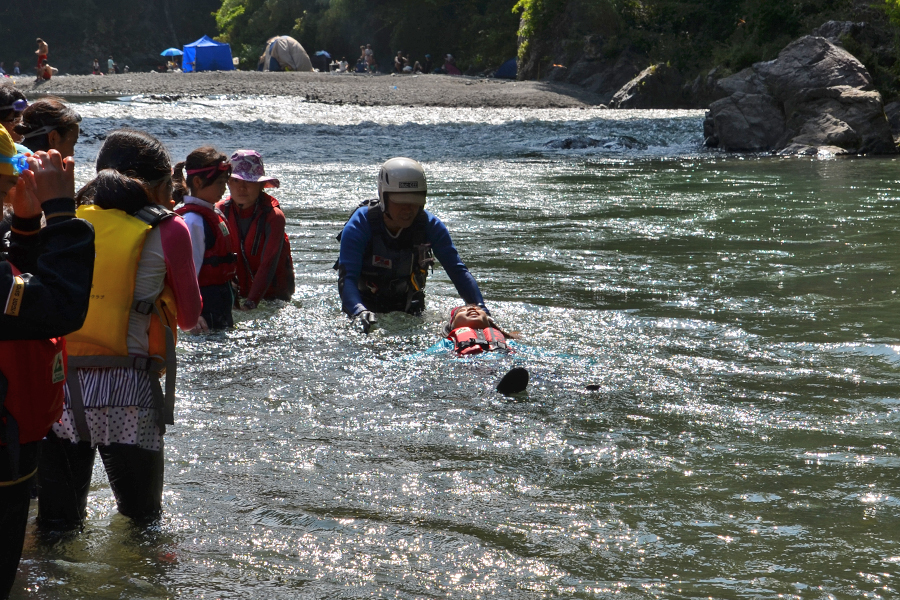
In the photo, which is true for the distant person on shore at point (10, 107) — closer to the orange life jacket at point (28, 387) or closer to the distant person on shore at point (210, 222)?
the distant person on shore at point (210, 222)

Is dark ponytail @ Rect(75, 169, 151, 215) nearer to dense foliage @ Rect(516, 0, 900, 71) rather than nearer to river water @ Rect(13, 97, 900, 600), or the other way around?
river water @ Rect(13, 97, 900, 600)

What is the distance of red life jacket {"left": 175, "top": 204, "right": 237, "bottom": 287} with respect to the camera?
6547 mm

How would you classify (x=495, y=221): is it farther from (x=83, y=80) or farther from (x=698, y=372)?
(x=83, y=80)

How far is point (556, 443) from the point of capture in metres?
5.12

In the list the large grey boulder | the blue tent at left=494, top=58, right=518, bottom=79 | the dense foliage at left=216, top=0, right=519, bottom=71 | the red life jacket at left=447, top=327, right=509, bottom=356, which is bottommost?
the red life jacket at left=447, top=327, right=509, bottom=356

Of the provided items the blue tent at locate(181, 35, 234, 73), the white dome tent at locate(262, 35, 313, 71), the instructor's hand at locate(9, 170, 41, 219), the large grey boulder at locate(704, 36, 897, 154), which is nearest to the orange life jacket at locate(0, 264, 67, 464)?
the instructor's hand at locate(9, 170, 41, 219)

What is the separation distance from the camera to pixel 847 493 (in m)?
4.40

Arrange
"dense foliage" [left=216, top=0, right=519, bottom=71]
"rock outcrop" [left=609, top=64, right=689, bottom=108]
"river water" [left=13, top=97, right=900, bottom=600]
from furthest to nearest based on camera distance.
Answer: "dense foliage" [left=216, top=0, right=519, bottom=71] < "rock outcrop" [left=609, top=64, right=689, bottom=108] < "river water" [left=13, top=97, right=900, bottom=600]

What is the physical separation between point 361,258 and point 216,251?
1129mm

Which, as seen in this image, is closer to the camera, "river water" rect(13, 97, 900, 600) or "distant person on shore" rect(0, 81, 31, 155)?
"river water" rect(13, 97, 900, 600)

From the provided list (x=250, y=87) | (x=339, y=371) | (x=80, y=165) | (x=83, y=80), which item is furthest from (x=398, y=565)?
(x=83, y=80)

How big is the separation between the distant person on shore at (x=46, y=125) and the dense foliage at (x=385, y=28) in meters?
48.3

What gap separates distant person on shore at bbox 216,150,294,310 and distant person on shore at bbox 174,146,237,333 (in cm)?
54

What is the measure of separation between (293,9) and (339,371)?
6000 cm
